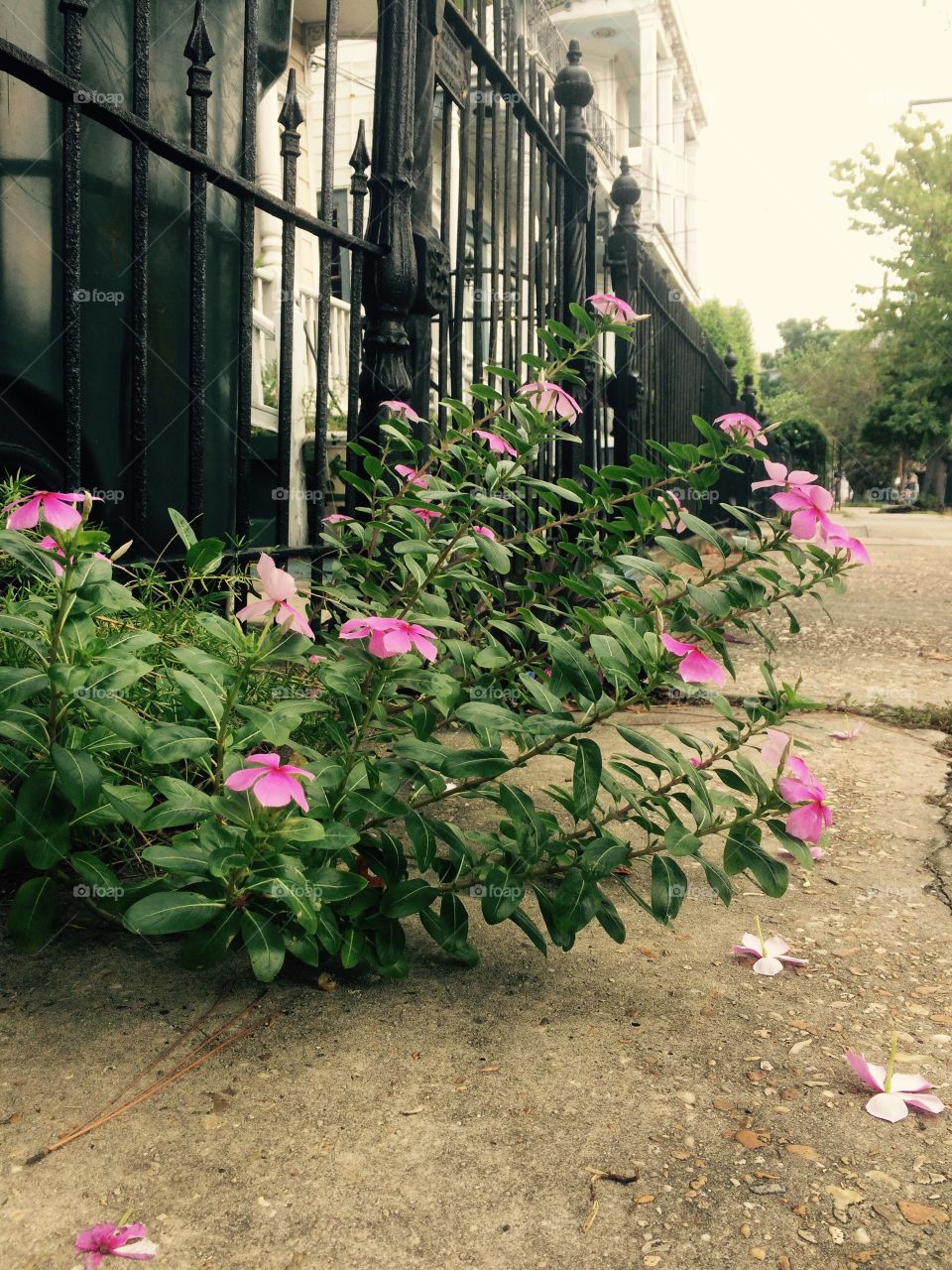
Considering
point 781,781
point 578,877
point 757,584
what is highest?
point 757,584

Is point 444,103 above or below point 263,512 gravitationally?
above

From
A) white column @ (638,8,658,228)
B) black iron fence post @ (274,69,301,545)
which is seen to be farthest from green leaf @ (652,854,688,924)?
white column @ (638,8,658,228)

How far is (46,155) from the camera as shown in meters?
2.08

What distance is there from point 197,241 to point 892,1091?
190 centimetres

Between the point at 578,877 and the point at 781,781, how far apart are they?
0.31 m

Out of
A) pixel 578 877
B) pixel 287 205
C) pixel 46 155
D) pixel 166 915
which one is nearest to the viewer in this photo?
pixel 166 915

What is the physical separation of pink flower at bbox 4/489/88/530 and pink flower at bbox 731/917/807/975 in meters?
1.15

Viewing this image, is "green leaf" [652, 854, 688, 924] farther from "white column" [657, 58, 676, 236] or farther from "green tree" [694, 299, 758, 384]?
"green tree" [694, 299, 758, 384]

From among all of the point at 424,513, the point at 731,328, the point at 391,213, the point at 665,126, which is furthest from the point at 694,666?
the point at 731,328

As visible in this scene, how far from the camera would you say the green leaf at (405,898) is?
143cm

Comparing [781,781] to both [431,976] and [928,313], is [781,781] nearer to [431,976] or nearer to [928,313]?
[431,976]

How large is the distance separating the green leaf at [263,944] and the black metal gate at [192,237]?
0.90 m

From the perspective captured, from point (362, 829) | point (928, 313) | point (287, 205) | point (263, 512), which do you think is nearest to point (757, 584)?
point (362, 829)

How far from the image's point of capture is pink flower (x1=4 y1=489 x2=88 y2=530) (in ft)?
4.00
